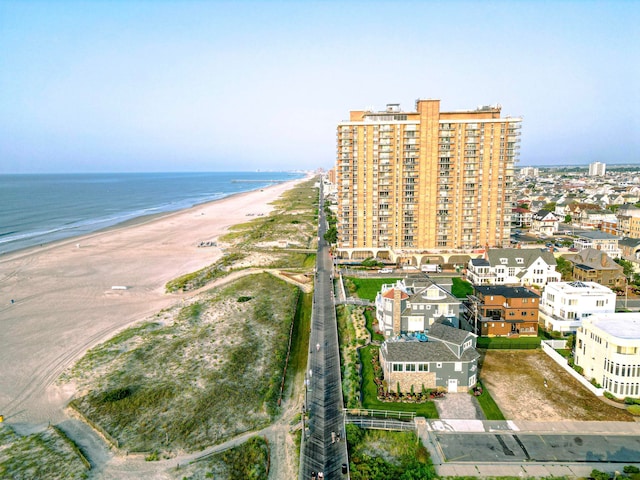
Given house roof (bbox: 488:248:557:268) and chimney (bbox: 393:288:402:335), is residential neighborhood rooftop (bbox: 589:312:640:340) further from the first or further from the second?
house roof (bbox: 488:248:557:268)

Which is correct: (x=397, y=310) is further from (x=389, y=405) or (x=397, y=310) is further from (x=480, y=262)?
(x=480, y=262)

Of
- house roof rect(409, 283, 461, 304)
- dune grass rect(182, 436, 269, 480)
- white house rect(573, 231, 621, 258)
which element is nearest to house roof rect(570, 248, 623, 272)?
white house rect(573, 231, 621, 258)

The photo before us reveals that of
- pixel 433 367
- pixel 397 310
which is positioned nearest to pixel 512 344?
pixel 397 310

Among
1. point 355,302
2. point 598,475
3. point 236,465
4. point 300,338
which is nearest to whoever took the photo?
point 598,475

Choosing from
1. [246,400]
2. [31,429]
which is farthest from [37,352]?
[246,400]

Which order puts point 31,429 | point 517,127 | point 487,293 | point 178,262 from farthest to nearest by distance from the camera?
point 178,262
point 517,127
point 487,293
point 31,429

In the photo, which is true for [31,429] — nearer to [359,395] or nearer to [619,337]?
[359,395]
